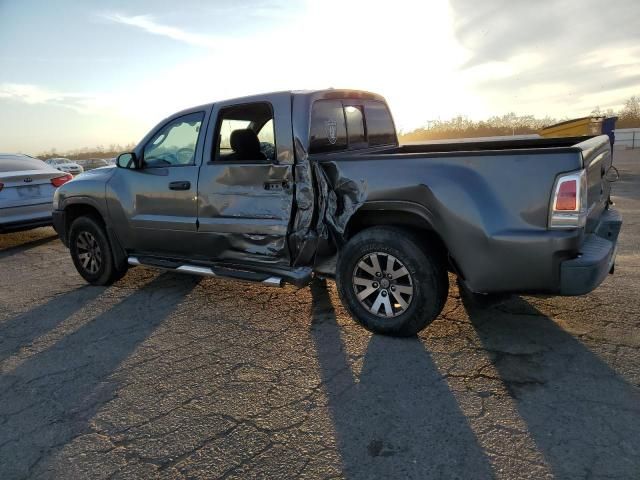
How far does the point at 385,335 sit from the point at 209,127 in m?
2.49

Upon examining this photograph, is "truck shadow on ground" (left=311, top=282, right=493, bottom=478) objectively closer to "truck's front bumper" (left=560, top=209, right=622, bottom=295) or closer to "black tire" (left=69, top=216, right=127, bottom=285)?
"truck's front bumper" (left=560, top=209, right=622, bottom=295)

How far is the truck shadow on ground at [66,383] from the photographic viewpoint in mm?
2650

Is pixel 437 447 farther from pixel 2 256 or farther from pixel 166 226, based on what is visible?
pixel 2 256

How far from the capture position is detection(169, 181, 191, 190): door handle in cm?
462

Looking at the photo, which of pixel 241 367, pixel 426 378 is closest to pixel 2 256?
pixel 241 367

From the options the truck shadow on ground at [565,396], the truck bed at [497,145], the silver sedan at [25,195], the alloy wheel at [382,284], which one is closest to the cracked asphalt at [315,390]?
the truck shadow on ground at [565,396]

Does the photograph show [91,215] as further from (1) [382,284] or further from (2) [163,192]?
(1) [382,284]

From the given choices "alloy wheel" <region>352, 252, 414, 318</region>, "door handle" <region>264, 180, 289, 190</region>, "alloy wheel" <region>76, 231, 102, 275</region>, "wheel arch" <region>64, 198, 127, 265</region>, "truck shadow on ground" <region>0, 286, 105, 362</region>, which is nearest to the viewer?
"alloy wheel" <region>352, 252, 414, 318</region>

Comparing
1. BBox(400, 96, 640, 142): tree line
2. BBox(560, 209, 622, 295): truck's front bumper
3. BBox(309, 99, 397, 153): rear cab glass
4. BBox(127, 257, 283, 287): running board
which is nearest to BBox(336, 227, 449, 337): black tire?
BBox(127, 257, 283, 287): running board

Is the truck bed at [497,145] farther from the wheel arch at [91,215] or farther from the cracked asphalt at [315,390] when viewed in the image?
the wheel arch at [91,215]

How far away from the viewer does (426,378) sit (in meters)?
3.12

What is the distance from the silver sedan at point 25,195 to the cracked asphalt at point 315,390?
3478mm

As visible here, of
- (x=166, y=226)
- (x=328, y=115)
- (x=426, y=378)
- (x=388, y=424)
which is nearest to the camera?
(x=388, y=424)

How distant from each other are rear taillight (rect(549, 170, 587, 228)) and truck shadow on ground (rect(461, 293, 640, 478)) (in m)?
0.95
